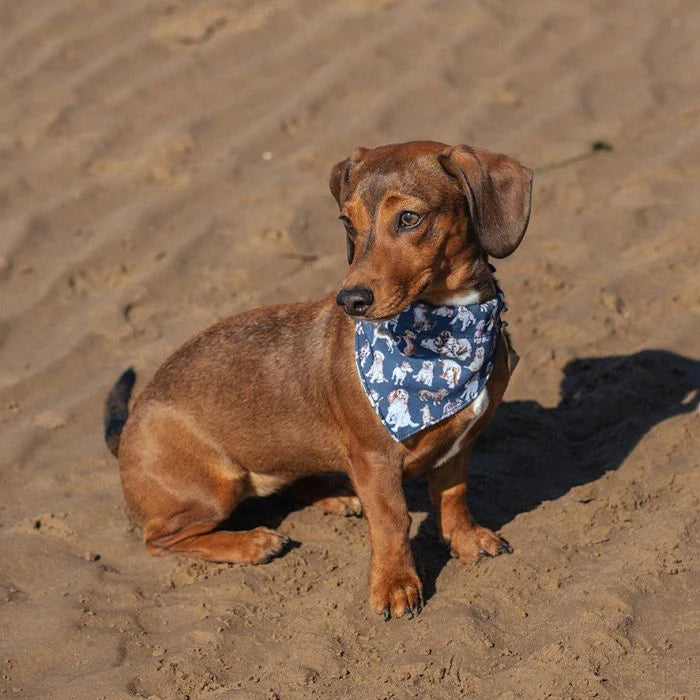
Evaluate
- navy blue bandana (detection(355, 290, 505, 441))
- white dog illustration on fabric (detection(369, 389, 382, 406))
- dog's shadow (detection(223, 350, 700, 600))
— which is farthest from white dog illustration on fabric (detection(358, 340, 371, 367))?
dog's shadow (detection(223, 350, 700, 600))

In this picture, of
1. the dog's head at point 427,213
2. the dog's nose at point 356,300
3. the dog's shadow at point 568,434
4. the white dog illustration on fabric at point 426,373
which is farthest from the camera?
the dog's shadow at point 568,434

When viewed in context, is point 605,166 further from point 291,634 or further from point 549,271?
point 291,634

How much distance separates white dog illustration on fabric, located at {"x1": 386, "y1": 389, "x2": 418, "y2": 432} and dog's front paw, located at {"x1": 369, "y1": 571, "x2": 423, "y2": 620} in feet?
2.00

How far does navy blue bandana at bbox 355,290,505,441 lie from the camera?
15.4ft

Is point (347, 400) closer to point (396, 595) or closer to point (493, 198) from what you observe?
point (396, 595)

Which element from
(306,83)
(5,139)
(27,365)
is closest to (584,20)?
(306,83)

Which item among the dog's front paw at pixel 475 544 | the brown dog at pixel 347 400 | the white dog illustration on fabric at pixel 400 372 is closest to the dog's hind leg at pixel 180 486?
the brown dog at pixel 347 400

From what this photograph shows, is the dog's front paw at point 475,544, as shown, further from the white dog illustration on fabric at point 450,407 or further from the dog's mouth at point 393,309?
the dog's mouth at point 393,309

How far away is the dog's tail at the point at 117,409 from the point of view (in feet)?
18.8

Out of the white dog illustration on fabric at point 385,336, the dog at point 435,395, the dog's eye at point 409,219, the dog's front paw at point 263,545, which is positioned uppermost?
the dog's eye at point 409,219

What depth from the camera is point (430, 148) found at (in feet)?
15.1

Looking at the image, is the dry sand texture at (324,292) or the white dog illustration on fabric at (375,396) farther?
the white dog illustration on fabric at (375,396)

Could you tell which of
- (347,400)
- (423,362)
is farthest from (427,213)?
(347,400)

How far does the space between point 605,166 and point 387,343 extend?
3801 mm
